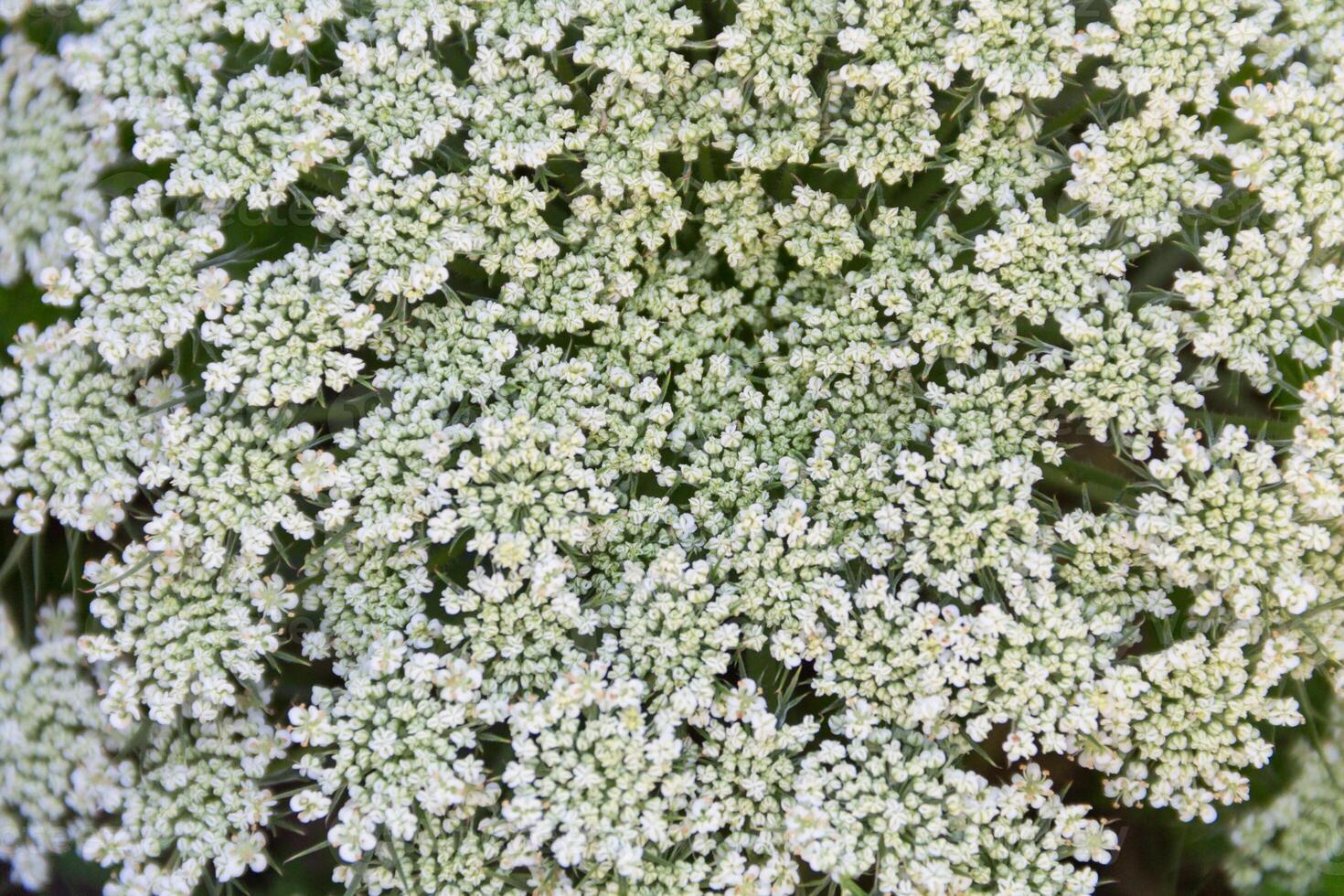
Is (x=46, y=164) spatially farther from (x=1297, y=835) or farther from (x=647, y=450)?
(x=1297, y=835)

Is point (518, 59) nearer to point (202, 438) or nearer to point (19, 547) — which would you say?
point (202, 438)

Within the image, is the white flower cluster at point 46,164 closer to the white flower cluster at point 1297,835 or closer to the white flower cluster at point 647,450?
the white flower cluster at point 647,450

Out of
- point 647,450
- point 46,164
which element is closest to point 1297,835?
point 647,450

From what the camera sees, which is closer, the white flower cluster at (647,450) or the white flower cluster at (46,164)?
the white flower cluster at (647,450)

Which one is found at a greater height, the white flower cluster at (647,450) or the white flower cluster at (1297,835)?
the white flower cluster at (647,450)

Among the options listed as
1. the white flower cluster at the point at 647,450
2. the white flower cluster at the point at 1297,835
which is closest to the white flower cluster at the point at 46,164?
the white flower cluster at the point at 647,450

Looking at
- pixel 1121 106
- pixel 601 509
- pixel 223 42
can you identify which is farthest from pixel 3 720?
pixel 1121 106

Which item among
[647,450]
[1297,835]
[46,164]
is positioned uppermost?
[46,164]

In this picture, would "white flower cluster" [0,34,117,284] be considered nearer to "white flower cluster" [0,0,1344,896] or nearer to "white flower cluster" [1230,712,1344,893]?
"white flower cluster" [0,0,1344,896]
